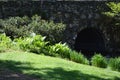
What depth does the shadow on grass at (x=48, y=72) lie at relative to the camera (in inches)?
404

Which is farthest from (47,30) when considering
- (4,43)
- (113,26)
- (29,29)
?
(113,26)

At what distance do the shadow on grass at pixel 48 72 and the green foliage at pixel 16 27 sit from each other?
5766 mm

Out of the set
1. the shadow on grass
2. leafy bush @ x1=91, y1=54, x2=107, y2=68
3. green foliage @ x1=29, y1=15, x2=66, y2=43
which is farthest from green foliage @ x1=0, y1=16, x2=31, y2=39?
the shadow on grass

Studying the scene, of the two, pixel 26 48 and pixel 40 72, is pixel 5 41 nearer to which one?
pixel 26 48

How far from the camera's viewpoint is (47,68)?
11.3m

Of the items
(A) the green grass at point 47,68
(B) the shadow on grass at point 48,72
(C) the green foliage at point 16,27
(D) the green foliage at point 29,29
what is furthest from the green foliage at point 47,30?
(B) the shadow on grass at point 48,72

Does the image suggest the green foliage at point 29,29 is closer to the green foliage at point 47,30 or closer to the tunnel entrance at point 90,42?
the green foliage at point 47,30

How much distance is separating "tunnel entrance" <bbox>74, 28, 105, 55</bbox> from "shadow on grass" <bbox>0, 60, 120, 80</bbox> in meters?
12.7

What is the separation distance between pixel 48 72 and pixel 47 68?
0.58 meters

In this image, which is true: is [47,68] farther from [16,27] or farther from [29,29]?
[16,27]

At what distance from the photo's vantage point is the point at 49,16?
874 inches

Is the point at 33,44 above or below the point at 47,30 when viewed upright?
above

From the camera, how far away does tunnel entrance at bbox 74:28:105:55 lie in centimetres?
2497

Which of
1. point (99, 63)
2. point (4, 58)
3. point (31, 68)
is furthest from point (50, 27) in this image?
point (31, 68)
